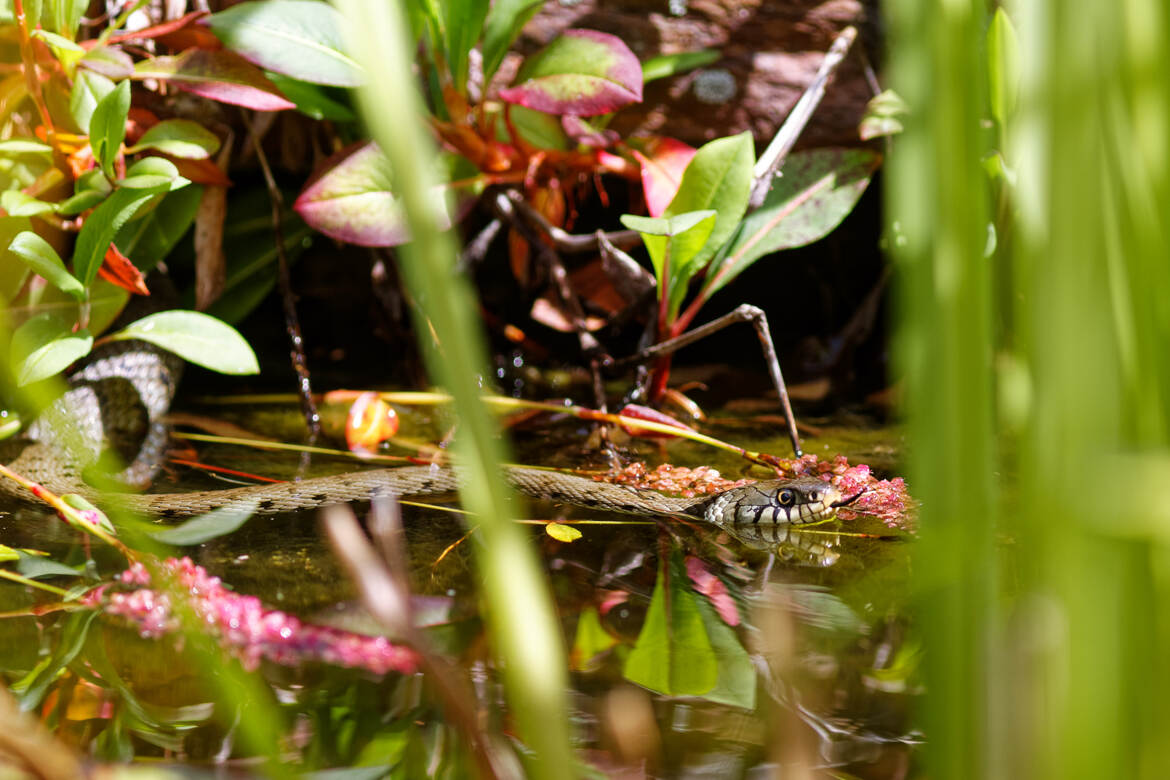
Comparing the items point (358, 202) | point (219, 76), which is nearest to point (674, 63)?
point (358, 202)

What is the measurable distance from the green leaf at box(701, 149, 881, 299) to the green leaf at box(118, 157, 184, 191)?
4.10 ft

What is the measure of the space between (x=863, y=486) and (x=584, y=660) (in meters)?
0.92

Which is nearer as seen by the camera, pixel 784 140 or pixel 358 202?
pixel 358 202

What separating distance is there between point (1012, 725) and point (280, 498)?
1582mm

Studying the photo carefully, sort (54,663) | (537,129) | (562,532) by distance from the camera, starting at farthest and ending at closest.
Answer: (537,129) → (562,532) → (54,663)

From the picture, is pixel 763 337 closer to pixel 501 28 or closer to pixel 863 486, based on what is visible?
pixel 863 486

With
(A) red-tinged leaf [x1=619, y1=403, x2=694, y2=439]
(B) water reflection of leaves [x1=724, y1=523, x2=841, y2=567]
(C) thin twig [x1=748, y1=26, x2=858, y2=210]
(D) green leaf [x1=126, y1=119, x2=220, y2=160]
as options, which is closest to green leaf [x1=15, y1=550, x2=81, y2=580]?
(D) green leaf [x1=126, y1=119, x2=220, y2=160]

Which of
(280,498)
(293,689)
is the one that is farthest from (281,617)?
(280,498)

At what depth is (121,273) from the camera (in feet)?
6.89

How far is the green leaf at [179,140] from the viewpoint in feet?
6.77

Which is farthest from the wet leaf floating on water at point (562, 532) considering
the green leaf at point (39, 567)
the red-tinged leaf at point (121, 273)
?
the red-tinged leaf at point (121, 273)

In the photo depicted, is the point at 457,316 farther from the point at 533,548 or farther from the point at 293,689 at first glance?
the point at 533,548

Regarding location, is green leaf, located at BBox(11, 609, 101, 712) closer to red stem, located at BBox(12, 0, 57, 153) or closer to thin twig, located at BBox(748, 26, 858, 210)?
red stem, located at BBox(12, 0, 57, 153)

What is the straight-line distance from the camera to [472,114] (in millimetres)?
2408
